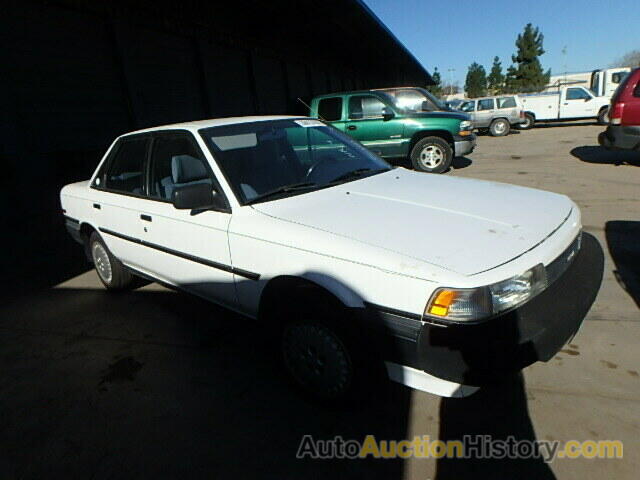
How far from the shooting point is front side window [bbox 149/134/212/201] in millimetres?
2938

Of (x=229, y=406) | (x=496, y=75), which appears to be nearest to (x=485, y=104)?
(x=229, y=406)

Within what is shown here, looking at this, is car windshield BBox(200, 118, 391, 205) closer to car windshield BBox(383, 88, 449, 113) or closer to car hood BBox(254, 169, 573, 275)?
car hood BBox(254, 169, 573, 275)

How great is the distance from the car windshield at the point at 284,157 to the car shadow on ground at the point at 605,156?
8.47 metres

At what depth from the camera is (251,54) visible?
485 inches

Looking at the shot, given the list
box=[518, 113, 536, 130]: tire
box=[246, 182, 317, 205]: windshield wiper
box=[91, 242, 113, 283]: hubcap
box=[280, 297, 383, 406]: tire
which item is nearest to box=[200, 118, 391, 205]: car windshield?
box=[246, 182, 317, 205]: windshield wiper

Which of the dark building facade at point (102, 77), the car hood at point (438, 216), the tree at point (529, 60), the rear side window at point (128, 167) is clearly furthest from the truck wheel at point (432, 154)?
the tree at point (529, 60)

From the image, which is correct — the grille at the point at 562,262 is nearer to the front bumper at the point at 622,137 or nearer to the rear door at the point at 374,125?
the rear door at the point at 374,125

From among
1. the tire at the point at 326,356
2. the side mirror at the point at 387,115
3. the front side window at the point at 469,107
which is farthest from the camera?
the front side window at the point at 469,107

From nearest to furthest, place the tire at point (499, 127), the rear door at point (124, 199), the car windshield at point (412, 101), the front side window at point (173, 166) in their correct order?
the front side window at point (173, 166), the rear door at point (124, 199), the car windshield at point (412, 101), the tire at point (499, 127)

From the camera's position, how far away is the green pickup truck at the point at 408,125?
8.58m

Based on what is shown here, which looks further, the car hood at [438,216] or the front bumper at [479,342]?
the car hood at [438,216]

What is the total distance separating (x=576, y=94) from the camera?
18719 millimetres

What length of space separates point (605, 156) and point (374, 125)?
6.04 meters

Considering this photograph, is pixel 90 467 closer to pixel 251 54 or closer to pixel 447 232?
pixel 447 232
